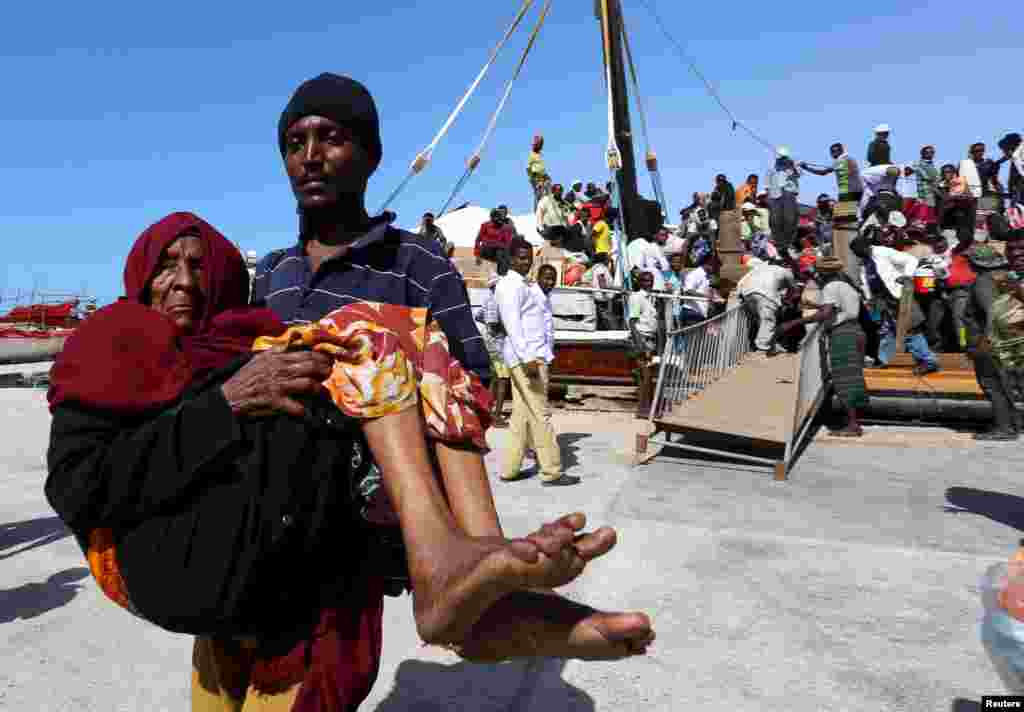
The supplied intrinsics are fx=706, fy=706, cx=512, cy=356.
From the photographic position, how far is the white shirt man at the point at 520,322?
A: 5.98 m

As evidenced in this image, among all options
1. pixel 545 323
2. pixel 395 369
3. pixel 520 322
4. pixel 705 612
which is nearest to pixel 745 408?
pixel 545 323

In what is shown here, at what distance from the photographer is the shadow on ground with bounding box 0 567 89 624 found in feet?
11.4

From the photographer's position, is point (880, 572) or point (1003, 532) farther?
point (1003, 532)

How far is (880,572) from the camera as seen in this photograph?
393 cm

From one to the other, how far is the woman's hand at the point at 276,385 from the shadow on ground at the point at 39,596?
10.0 ft

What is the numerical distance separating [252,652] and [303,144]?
1.11m

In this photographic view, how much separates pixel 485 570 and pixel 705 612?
265cm

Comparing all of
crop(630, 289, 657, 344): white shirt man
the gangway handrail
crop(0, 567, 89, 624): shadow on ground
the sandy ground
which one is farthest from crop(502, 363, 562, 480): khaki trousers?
crop(630, 289, 657, 344): white shirt man

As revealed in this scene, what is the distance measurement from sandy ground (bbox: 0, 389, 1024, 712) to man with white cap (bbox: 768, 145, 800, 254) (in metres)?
8.26

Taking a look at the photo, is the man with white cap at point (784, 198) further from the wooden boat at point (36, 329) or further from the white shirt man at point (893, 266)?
the wooden boat at point (36, 329)

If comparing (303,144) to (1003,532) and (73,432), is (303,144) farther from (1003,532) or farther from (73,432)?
(1003,532)

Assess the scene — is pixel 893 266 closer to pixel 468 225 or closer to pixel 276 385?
pixel 276 385

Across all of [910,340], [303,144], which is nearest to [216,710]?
[303,144]

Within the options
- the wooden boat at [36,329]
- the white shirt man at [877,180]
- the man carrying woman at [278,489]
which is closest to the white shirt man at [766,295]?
the white shirt man at [877,180]
